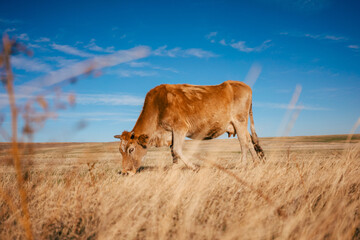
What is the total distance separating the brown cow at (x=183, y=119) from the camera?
6.90 meters

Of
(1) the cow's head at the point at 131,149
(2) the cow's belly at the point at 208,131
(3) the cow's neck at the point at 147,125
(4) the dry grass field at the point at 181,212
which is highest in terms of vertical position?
(3) the cow's neck at the point at 147,125

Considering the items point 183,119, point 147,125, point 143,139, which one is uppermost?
point 183,119

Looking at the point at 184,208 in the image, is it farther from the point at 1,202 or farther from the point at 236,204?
the point at 1,202

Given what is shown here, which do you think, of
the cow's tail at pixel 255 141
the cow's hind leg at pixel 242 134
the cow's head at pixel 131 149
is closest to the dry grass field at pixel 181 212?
the cow's head at pixel 131 149

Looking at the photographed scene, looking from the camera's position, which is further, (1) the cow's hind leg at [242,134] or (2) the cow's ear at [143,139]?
(1) the cow's hind leg at [242,134]

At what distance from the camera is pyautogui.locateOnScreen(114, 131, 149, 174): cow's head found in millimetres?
6727

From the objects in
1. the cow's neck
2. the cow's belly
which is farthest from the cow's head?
the cow's belly

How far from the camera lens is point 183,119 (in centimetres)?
698

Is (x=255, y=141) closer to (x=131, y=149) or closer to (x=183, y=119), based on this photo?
(x=183, y=119)

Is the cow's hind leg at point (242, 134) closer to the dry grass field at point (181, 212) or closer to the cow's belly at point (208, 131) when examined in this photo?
the cow's belly at point (208, 131)

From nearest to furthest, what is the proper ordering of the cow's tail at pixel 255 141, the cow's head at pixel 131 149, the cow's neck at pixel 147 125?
the cow's head at pixel 131 149
the cow's neck at pixel 147 125
the cow's tail at pixel 255 141

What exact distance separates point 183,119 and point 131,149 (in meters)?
1.79

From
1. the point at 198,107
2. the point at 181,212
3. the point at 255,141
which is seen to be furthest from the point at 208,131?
the point at 181,212

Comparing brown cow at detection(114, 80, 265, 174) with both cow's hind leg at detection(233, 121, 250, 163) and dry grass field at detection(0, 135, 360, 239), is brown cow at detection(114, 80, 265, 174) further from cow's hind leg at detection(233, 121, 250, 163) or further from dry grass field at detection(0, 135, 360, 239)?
dry grass field at detection(0, 135, 360, 239)
